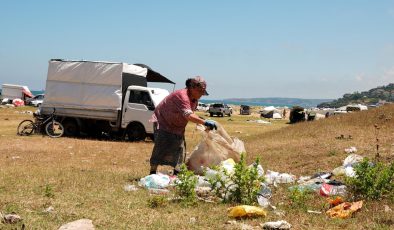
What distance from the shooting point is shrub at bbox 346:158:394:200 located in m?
6.04

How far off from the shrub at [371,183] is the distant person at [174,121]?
2654 mm

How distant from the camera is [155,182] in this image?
7.25m

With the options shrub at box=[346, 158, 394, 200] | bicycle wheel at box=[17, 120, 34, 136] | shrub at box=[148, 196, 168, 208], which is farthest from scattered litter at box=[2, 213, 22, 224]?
bicycle wheel at box=[17, 120, 34, 136]

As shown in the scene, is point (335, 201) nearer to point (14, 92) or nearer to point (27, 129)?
point (27, 129)

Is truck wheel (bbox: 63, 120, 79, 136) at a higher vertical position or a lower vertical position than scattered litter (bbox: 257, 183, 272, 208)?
lower

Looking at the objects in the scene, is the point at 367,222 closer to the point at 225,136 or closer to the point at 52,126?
the point at 225,136

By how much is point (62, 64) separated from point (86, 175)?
11.7 m

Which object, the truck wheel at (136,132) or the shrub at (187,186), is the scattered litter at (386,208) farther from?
the truck wheel at (136,132)

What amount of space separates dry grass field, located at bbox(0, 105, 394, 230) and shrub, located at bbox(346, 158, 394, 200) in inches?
6.4

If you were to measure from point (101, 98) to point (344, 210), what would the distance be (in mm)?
13953

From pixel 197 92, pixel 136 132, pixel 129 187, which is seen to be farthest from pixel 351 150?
pixel 136 132

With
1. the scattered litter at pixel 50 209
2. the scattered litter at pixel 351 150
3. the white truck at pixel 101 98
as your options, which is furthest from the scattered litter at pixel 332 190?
the white truck at pixel 101 98

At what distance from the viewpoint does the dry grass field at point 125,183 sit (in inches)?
198

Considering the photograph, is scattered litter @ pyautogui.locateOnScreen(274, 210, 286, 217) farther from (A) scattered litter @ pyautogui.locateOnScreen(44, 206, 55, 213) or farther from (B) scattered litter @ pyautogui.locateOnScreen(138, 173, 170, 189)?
(A) scattered litter @ pyautogui.locateOnScreen(44, 206, 55, 213)
